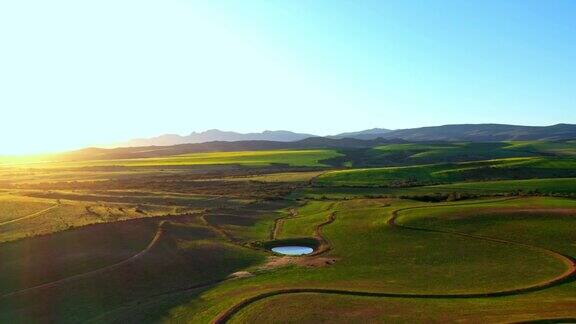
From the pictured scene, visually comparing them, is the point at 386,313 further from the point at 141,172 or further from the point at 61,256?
the point at 141,172

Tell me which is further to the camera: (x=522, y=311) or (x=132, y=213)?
(x=132, y=213)

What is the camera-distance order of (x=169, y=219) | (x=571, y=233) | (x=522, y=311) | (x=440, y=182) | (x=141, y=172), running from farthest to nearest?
(x=141, y=172) < (x=440, y=182) < (x=169, y=219) < (x=571, y=233) < (x=522, y=311)

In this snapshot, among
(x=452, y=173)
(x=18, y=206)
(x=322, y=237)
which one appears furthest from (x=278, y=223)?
(x=452, y=173)

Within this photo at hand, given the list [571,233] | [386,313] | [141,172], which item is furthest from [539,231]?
[141,172]

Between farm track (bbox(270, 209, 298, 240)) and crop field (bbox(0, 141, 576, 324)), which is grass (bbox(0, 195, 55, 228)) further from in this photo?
farm track (bbox(270, 209, 298, 240))

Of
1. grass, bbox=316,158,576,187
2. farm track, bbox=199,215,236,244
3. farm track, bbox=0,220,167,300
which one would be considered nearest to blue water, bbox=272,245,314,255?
farm track, bbox=199,215,236,244

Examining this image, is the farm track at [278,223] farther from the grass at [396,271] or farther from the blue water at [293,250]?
the grass at [396,271]

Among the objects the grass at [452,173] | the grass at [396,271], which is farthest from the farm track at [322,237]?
the grass at [452,173]
